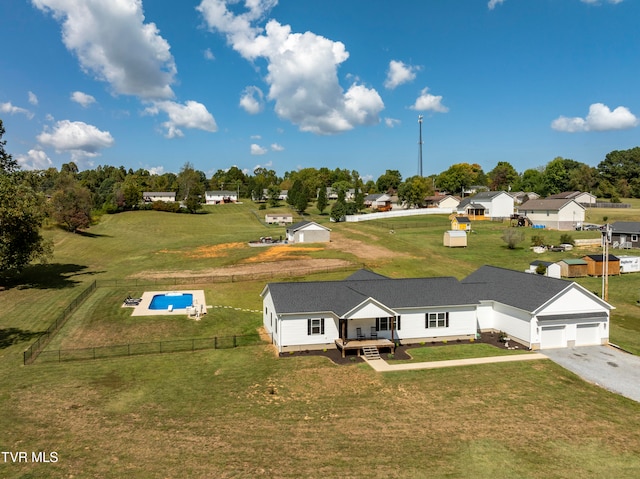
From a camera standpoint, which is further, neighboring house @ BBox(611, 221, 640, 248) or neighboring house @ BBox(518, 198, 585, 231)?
neighboring house @ BBox(518, 198, 585, 231)

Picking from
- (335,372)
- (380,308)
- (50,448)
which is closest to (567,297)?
(380,308)

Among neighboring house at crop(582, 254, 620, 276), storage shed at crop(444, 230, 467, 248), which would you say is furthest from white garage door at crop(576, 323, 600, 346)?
storage shed at crop(444, 230, 467, 248)

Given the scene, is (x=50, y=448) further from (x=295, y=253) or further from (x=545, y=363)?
(x=295, y=253)

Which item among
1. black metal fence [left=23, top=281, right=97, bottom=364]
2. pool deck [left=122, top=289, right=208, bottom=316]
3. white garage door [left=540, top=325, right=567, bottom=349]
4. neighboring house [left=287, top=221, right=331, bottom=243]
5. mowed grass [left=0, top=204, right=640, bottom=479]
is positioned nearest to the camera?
mowed grass [left=0, top=204, right=640, bottom=479]

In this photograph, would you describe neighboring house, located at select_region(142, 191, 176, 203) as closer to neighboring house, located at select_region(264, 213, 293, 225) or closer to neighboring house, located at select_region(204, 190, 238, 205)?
neighboring house, located at select_region(204, 190, 238, 205)

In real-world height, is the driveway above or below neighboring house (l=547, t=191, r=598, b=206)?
below

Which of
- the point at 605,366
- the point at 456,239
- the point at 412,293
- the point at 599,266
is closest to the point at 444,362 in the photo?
the point at 412,293
